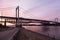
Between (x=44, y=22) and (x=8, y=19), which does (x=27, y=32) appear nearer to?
(x=8, y=19)

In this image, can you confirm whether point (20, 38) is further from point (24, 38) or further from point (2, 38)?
point (2, 38)

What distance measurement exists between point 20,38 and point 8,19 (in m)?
6.98

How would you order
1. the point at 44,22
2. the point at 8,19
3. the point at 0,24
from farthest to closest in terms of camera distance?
the point at 44,22 → the point at 8,19 → the point at 0,24

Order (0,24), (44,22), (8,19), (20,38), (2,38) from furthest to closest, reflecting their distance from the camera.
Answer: (44,22)
(8,19)
(0,24)
(20,38)
(2,38)

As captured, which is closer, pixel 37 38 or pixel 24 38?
pixel 24 38

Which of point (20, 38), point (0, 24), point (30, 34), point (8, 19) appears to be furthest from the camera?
point (8, 19)

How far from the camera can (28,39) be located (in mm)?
9680

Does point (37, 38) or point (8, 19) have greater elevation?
point (8, 19)

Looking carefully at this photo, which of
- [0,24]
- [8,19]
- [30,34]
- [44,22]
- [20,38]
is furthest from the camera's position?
[44,22]

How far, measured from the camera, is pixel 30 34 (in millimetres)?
10125

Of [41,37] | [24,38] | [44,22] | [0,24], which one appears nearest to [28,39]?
[24,38]

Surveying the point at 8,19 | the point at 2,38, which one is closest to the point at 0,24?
the point at 8,19

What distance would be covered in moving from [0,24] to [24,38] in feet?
19.4

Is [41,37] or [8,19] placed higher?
[8,19]
